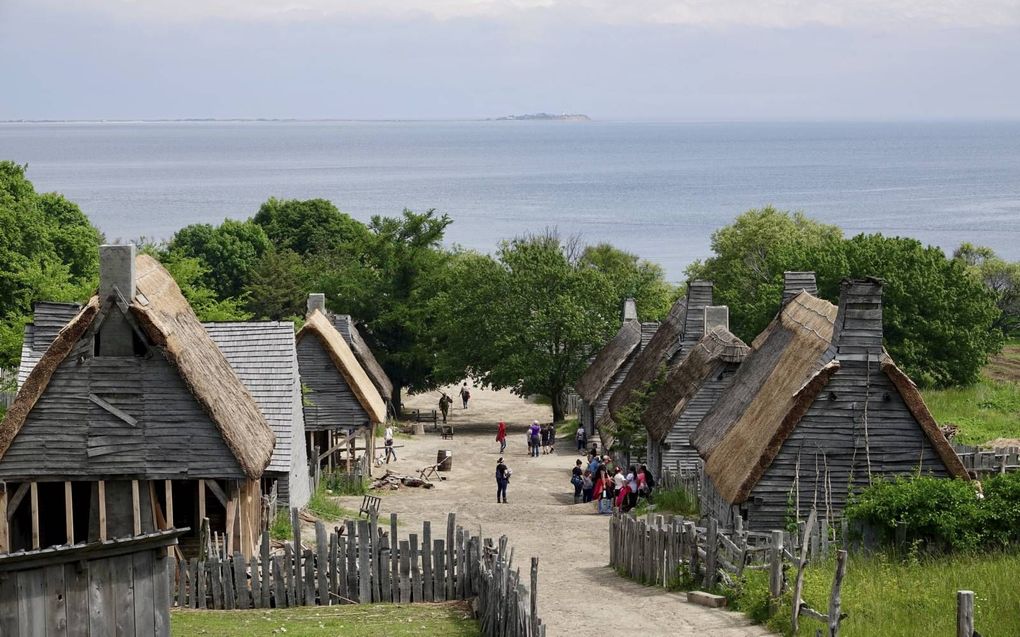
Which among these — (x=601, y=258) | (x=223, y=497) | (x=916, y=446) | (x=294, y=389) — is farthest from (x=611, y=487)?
(x=601, y=258)

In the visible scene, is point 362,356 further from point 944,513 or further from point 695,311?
point 944,513

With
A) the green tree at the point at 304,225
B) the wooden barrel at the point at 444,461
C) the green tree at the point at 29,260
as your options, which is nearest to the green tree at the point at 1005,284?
the wooden barrel at the point at 444,461

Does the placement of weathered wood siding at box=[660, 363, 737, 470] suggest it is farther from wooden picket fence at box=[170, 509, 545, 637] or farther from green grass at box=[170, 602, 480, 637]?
green grass at box=[170, 602, 480, 637]

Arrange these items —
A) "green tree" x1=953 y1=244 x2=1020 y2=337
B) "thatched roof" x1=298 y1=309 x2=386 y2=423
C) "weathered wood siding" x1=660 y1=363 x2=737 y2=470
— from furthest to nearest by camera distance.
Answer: "green tree" x1=953 y1=244 x2=1020 y2=337, "thatched roof" x1=298 y1=309 x2=386 y2=423, "weathered wood siding" x1=660 y1=363 x2=737 y2=470

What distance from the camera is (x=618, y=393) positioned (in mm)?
49500

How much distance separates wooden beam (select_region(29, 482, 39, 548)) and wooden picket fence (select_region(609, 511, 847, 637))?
407 inches

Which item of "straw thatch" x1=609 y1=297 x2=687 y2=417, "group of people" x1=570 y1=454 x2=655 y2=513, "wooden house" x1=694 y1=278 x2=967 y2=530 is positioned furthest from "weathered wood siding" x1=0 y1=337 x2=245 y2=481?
"straw thatch" x1=609 y1=297 x2=687 y2=417

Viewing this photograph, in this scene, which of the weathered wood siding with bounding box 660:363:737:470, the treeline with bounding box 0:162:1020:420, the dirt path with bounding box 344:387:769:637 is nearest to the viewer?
the dirt path with bounding box 344:387:769:637

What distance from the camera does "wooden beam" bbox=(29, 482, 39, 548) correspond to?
77.6 ft

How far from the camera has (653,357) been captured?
47469 millimetres

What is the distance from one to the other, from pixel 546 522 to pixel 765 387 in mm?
8173

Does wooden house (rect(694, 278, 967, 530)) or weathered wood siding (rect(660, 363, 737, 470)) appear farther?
weathered wood siding (rect(660, 363, 737, 470))

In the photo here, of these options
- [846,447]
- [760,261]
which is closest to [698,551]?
[846,447]

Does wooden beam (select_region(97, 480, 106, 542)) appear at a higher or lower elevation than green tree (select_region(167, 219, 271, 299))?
lower
